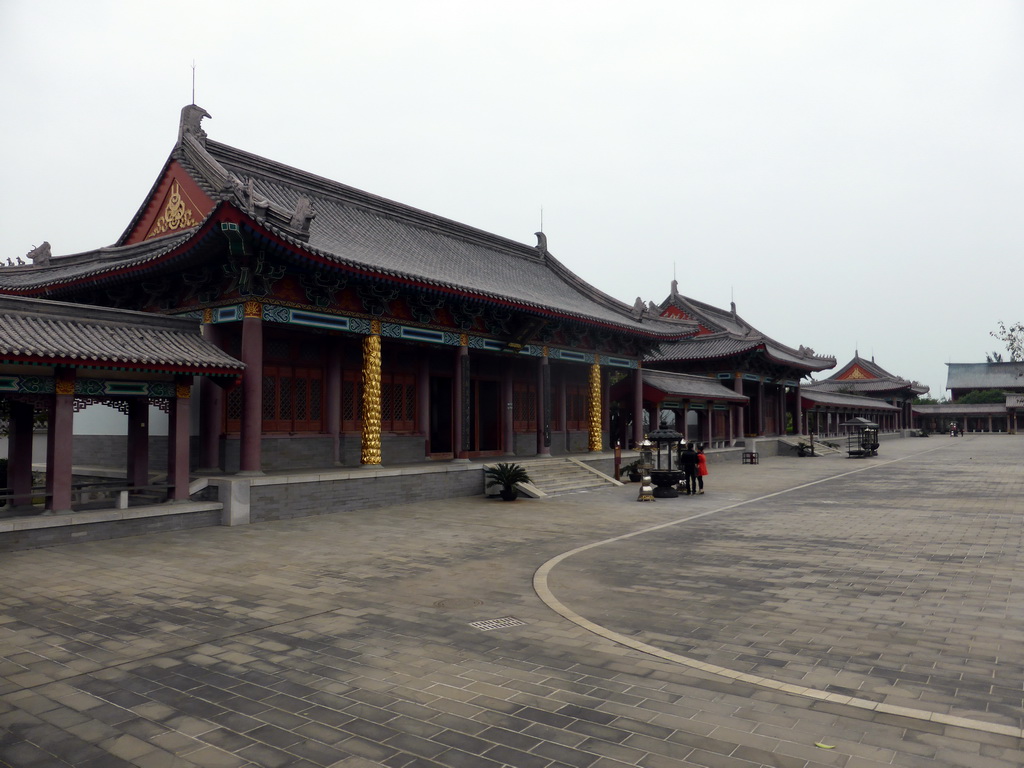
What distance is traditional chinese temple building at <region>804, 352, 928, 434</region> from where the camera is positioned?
188 ft

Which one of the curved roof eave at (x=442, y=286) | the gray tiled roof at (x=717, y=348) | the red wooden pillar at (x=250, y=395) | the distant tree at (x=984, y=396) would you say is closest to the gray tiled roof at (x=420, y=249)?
the curved roof eave at (x=442, y=286)

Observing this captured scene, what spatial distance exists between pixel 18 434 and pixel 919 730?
15.1m

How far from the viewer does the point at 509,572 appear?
9078mm

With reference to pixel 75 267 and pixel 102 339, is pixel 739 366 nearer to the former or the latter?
pixel 75 267

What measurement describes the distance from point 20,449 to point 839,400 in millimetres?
52108

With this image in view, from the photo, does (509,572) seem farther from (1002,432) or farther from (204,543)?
(1002,432)

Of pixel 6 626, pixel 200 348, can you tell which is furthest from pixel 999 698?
pixel 200 348

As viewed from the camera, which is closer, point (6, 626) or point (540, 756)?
point (540, 756)

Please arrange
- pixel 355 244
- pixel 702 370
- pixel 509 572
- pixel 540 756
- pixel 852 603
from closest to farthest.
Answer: pixel 540 756 < pixel 852 603 < pixel 509 572 < pixel 355 244 < pixel 702 370

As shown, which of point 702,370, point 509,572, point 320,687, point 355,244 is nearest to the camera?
point 320,687

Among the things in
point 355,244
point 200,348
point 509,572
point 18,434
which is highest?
point 355,244

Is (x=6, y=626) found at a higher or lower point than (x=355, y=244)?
lower

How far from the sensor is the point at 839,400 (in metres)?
52.9

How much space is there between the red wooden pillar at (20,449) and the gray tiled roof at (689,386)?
71.0 ft
